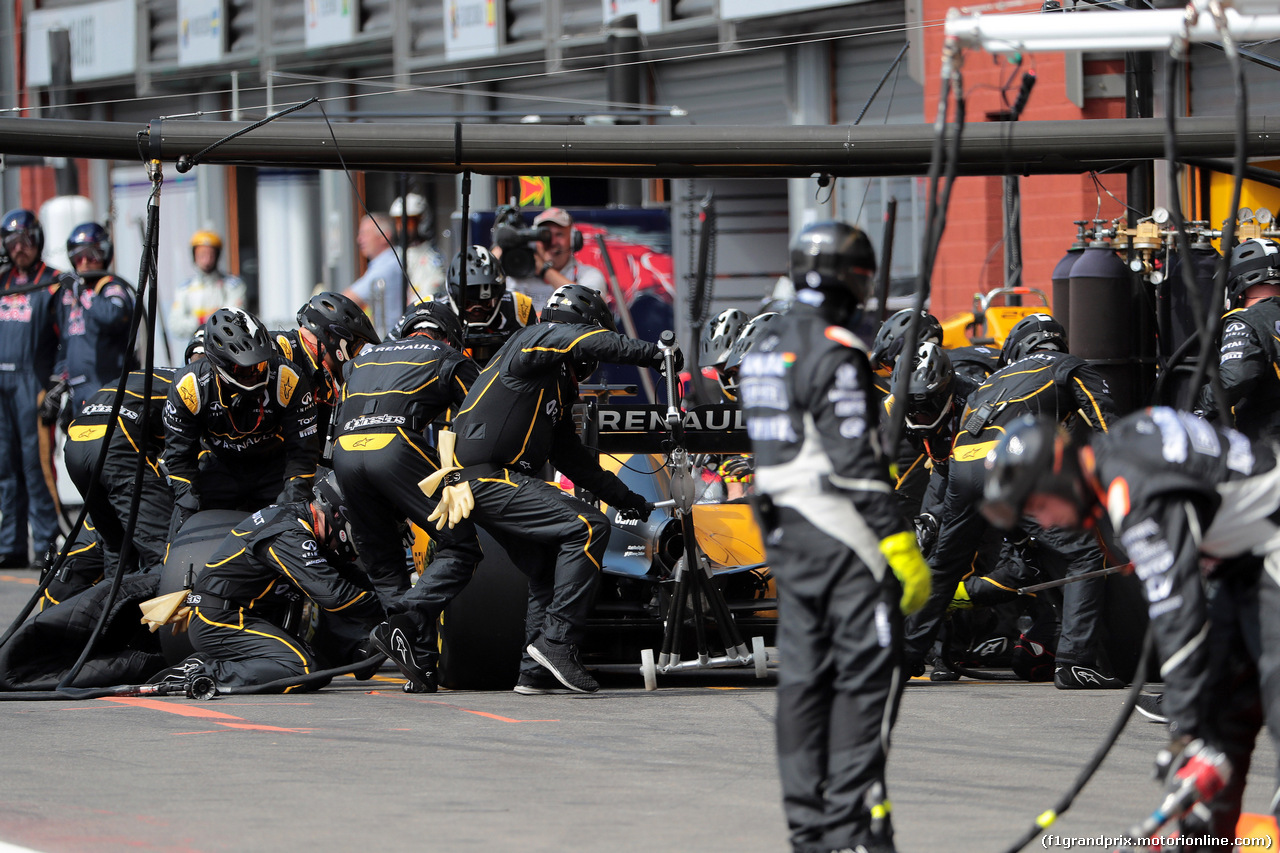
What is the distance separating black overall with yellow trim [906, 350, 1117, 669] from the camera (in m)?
8.78

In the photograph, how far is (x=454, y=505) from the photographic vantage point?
8.77m

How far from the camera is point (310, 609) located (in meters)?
9.68

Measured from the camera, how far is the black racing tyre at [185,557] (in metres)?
9.08

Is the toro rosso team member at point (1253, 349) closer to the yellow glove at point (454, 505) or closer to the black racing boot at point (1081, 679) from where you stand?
the black racing boot at point (1081, 679)

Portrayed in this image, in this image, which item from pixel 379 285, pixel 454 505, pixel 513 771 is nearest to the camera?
pixel 513 771

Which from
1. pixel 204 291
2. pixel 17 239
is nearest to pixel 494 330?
pixel 17 239

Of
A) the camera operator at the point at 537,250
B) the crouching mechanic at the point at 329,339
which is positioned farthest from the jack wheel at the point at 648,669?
the camera operator at the point at 537,250

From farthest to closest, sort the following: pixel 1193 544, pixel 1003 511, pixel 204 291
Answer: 1. pixel 204 291
2. pixel 1003 511
3. pixel 1193 544

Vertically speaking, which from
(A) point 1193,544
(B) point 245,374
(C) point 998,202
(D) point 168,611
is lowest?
(D) point 168,611

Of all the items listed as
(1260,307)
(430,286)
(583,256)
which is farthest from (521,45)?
(1260,307)

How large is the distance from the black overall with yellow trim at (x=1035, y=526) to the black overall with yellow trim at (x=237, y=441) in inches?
132

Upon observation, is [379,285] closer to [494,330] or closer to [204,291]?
[204,291]

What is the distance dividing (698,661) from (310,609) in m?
2.22

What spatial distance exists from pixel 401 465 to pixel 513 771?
2.54 m
